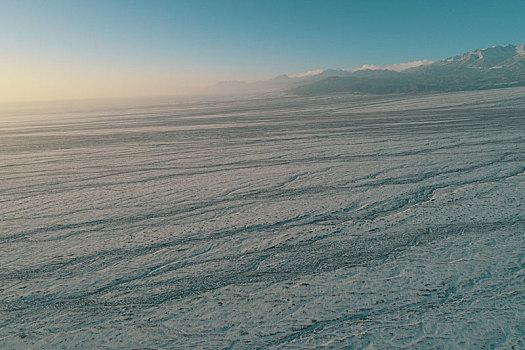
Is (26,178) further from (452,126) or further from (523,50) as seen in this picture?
(523,50)

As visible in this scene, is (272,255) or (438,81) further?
(438,81)

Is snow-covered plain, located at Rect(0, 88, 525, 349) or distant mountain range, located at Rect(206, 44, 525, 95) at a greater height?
distant mountain range, located at Rect(206, 44, 525, 95)

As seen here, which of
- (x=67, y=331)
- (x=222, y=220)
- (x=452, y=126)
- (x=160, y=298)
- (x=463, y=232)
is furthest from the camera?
(x=452, y=126)

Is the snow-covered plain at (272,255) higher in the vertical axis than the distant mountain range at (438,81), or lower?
lower

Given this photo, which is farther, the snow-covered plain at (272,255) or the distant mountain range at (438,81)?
the distant mountain range at (438,81)

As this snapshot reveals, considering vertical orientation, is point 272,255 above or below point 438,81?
below

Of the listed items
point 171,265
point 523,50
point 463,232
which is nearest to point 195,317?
point 171,265

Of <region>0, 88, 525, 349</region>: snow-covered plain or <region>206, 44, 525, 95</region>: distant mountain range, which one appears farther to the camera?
<region>206, 44, 525, 95</region>: distant mountain range

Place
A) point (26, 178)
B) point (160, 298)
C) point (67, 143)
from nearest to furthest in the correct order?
point (160, 298), point (26, 178), point (67, 143)
